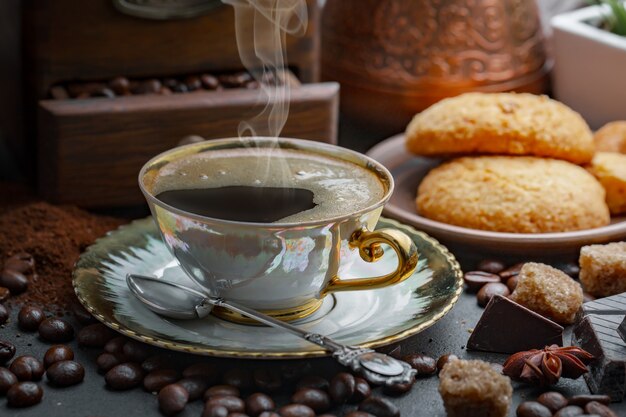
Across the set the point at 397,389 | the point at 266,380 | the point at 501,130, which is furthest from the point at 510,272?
the point at 266,380

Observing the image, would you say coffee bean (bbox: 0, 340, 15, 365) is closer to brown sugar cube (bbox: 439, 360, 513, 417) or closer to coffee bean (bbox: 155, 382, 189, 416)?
coffee bean (bbox: 155, 382, 189, 416)

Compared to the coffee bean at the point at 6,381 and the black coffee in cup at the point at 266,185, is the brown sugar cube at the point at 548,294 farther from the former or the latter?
the coffee bean at the point at 6,381

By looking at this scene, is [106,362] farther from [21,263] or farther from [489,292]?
[489,292]

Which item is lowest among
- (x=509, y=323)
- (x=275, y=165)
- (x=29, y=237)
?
(x=29, y=237)

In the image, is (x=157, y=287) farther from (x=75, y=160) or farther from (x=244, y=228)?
(x=75, y=160)

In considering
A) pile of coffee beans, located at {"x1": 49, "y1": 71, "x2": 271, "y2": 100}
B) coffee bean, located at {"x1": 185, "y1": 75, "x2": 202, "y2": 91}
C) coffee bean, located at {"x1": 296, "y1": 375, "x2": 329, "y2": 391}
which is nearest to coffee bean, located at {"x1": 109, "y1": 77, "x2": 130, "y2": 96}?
pile of coffee beans, located at {"x1": 49, "y1": 71, "x2": 271, "y2": 100}

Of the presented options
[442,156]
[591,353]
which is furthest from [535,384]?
[442,156]

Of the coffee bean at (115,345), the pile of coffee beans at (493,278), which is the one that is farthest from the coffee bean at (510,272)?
the coffee bean at (115,345)
